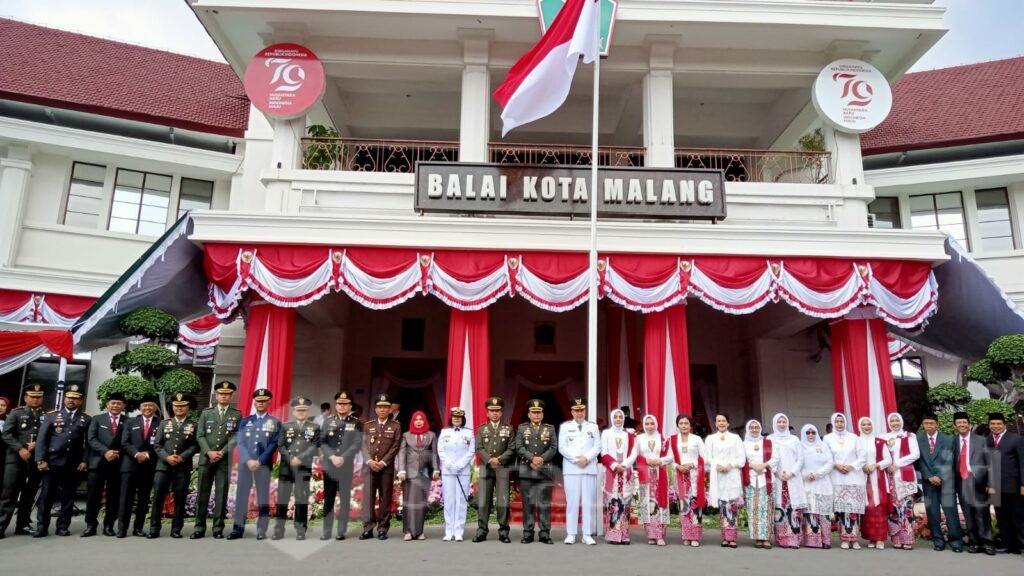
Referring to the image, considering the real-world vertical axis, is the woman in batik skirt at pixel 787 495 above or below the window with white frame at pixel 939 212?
below

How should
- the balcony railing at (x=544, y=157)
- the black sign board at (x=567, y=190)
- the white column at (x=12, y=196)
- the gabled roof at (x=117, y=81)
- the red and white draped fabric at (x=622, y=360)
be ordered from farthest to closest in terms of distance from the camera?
the gabled roof at (x=117, y=81)
the white column at (x=12, y=196)
the red and white draped fabric at (x=622, y=360)
the balcony railing at (x=544, y=157)
the black sign board at (x=567, y=190)

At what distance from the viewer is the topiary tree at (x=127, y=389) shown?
8141 millimetres

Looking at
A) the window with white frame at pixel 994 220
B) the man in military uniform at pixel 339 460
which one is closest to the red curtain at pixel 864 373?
the window with white frame at pixel 994 220

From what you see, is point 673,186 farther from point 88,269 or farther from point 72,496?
point 88,269

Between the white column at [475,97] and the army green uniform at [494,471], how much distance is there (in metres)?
4.45

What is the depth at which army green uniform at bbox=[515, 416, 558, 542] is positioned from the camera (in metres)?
6.91

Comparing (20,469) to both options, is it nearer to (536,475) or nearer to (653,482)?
(536,475)

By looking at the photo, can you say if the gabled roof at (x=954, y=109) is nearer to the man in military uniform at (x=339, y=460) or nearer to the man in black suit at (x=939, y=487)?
the man in black suit at (x=939, y=487)

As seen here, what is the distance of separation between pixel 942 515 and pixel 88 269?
1368cm

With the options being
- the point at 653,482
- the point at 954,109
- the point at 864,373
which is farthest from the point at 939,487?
the point at 954,109

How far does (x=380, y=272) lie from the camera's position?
9195 millimetres

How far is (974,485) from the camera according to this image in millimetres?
6840

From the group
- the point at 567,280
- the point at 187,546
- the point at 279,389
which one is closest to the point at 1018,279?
the point at 567,280

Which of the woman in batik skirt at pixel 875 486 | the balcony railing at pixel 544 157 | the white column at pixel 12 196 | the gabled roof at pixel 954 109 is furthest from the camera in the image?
the gabled roof at pixel 954 109
